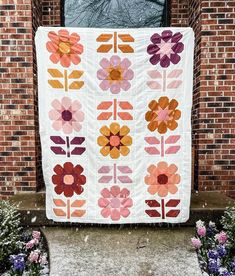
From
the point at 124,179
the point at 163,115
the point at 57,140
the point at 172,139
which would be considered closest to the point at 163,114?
the point at 163,115

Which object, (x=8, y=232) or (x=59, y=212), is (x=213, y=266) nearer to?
(x=59, y=212)

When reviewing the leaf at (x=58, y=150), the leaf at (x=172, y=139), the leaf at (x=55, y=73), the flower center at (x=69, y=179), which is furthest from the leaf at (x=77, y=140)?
the leaf at (x=172, y=139)

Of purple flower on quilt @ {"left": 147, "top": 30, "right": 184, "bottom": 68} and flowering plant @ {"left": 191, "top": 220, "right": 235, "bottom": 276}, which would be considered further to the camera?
purple flower on quilt @ {"left": 147, "top": 30, "right": 184, "bottom": 68}

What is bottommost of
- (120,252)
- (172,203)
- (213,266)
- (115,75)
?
(120,252)

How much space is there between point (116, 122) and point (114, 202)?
939mm

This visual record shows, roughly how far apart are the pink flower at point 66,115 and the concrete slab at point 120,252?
119 cm

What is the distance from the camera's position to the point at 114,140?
3.45 metres

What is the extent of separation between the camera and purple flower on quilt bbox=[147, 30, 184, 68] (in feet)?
11.0

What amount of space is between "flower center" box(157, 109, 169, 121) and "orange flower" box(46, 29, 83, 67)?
111cm

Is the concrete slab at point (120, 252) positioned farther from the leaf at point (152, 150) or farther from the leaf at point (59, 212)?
the leaf at point (152, 150)

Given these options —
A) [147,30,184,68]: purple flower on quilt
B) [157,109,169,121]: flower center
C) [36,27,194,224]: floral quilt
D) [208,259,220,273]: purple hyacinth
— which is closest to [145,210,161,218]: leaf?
[36,27,194,224]: floral quilt

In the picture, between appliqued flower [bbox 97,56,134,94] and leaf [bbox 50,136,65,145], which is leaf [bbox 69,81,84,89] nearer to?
appliqued flower [bbox 97,56,134,94]

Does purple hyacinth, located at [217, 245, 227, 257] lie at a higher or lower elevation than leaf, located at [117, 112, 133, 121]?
lower

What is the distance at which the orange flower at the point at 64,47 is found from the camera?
334 cm
